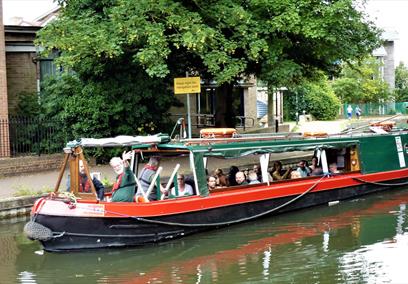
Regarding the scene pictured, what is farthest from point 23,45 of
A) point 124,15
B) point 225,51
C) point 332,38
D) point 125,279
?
point 125,279

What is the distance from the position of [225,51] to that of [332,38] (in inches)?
133

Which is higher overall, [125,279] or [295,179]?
[295,179]

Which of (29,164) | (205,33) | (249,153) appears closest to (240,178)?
(249,153)

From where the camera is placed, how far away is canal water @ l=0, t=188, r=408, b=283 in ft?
30.8

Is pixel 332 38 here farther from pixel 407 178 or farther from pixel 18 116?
pixel 18 116

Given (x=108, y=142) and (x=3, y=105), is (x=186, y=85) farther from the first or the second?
(x=3, y=105)

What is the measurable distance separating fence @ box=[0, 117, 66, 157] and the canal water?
7340 mm

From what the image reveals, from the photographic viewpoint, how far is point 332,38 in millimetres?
18328

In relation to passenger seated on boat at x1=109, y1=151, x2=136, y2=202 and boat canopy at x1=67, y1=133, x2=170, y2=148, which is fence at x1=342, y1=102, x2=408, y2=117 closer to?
boat canopy at x1=67, y1=133, x2=170, y2=148

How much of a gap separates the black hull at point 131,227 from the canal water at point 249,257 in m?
0.16

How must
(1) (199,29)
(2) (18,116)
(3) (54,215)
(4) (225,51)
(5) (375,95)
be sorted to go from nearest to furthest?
(3) (54,215), (1) (199,29), (4) (225,51), (2) (18,116), (5) (375,95)

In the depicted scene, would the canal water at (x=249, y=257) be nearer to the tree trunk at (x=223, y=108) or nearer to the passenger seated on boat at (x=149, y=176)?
the passenger seated on boat at (x=149, y=176)

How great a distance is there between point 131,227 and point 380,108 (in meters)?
52.9

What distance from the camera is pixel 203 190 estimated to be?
12.1 m
